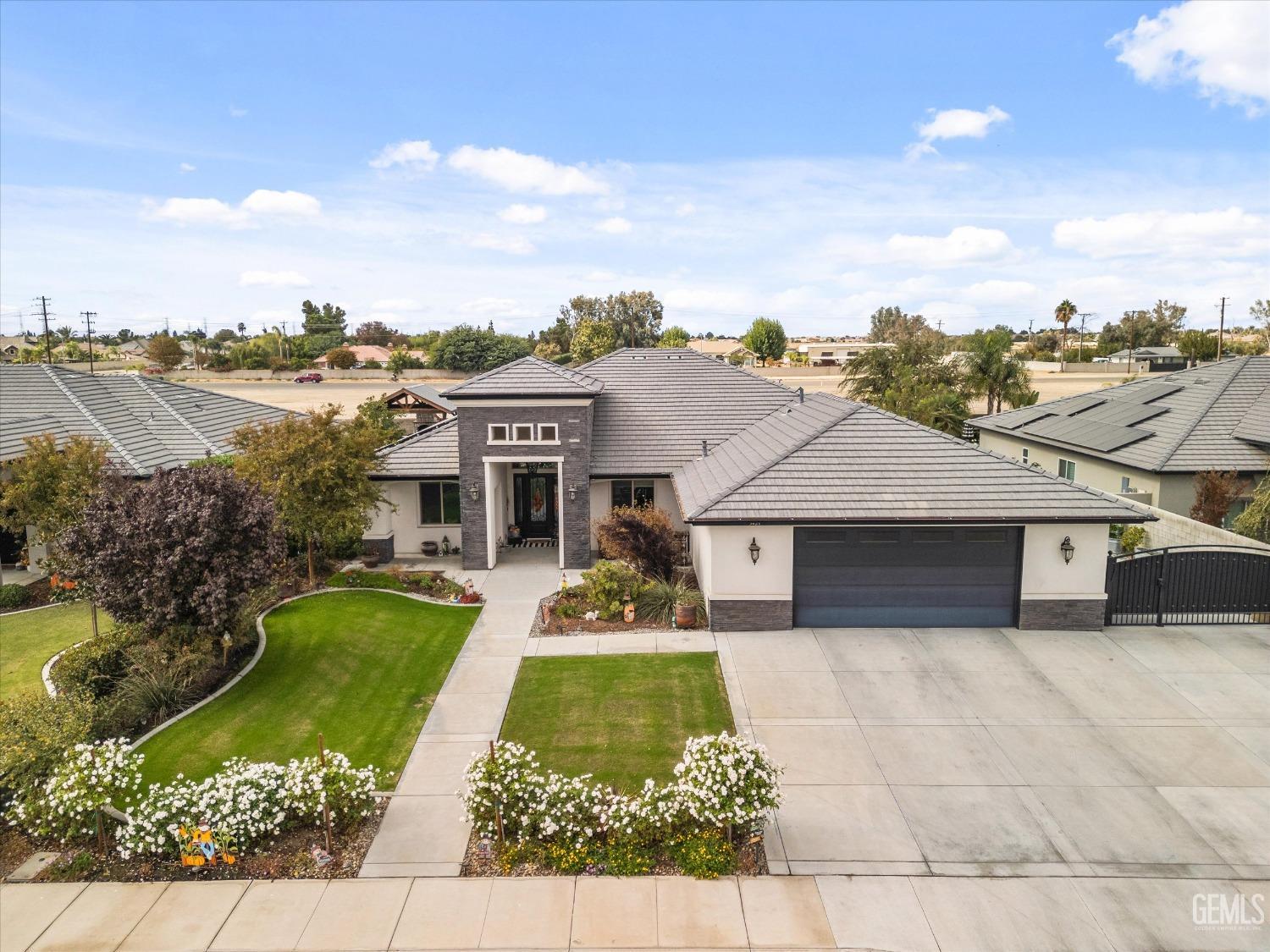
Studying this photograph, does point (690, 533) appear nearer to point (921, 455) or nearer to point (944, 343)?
point (921, 455)

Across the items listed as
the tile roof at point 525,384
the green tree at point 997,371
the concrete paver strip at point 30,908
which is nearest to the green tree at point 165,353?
the green tree at point 997,371

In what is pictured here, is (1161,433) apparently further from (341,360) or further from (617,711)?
(341,360)

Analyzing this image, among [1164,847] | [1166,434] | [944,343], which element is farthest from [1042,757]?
[944,343]

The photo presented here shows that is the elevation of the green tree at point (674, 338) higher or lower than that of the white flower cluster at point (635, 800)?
higher

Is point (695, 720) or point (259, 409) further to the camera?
point (259, 409)

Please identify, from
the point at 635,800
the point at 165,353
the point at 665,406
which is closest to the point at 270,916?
the point at 635,800

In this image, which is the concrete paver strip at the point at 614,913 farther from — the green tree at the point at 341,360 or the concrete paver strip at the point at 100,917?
the green tree at the point at 341,360
